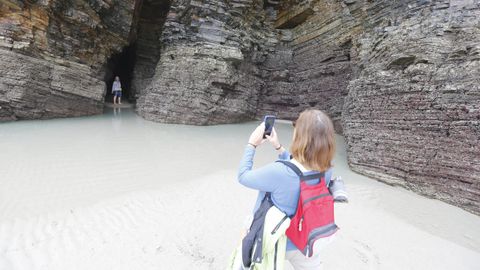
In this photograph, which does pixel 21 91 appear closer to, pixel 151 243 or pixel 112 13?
pixel 112 13

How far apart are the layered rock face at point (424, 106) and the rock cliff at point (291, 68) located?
0.02 metres

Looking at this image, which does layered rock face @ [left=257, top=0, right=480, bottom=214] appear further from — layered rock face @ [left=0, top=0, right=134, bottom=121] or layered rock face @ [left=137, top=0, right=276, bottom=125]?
layered rock face @ [left=0, top=0, right=134, bottom=121]

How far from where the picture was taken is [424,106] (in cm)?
495

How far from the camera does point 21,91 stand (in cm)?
819

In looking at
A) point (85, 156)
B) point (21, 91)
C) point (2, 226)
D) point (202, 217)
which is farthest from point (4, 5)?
point (202, 217)

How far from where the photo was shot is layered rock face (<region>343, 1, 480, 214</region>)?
4.35m

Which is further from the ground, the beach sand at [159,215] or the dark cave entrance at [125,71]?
the dark cave entrance at [125,71]

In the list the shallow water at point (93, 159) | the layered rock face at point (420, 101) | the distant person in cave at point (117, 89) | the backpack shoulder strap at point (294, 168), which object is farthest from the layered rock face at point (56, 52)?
the backpack shoulder strap at point (294, 168)

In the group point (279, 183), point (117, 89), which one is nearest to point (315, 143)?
point (279, 183)

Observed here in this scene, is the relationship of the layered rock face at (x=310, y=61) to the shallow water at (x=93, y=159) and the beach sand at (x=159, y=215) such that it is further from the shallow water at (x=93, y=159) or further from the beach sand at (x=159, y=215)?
the beach sand at (x=159, y=215)

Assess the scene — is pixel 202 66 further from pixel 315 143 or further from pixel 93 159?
pixel 315 143

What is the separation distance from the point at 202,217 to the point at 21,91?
8.45 metres

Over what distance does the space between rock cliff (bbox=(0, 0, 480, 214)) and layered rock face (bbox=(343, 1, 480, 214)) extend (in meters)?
0.02

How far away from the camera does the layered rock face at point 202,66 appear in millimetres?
10414
